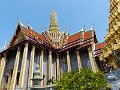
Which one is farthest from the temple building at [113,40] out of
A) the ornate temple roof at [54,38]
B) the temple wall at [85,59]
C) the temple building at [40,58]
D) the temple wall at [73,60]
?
the temple wall at [73,60]

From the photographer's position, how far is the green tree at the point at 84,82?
16.1m

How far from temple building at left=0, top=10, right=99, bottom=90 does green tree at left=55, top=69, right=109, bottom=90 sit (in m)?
6.07

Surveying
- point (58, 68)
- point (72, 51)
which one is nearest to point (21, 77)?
point (58, 68)

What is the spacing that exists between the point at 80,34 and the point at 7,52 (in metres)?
9.55

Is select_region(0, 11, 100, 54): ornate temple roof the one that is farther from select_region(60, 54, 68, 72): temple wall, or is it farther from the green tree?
the green tree

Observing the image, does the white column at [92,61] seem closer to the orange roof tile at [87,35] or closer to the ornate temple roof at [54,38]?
the ornate temple roof at [54,38]

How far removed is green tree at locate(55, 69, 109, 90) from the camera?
1611 centimetres

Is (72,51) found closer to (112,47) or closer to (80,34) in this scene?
(80,34)

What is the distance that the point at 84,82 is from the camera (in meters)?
16.4

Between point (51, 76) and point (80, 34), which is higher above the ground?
point (80, 34)

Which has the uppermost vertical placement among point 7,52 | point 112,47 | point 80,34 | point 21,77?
point 80,34

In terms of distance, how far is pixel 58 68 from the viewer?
26.5 meters

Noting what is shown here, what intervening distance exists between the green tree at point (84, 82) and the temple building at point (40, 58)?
6075 mm

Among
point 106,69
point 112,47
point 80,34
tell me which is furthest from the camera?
point 80,34
